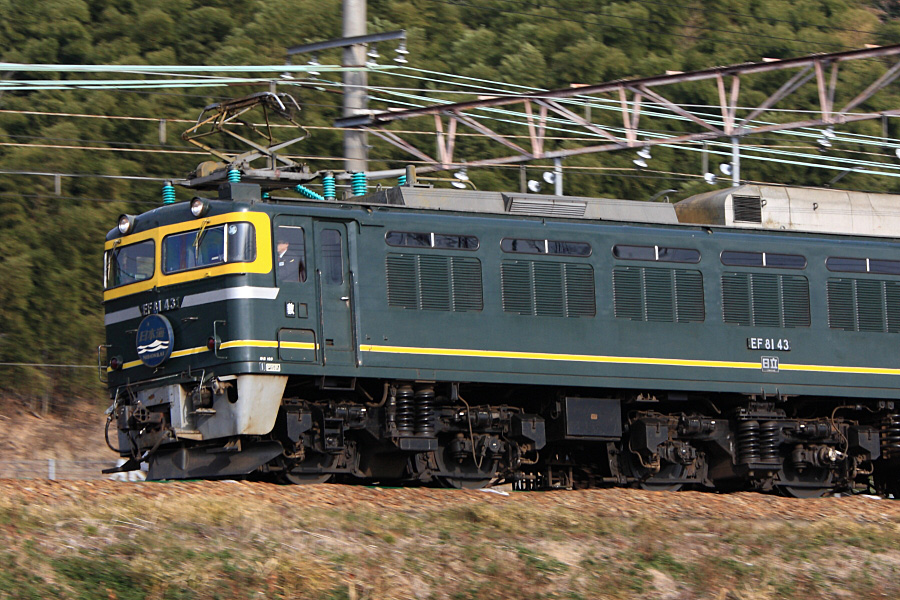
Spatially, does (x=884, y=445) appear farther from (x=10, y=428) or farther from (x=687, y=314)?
(x=10, y=428)

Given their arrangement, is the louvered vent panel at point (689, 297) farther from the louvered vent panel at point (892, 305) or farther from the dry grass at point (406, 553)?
the dry grass at point (406, 553)

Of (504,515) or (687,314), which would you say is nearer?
(504,515)

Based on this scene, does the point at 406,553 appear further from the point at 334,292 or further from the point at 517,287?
the point at 517,287

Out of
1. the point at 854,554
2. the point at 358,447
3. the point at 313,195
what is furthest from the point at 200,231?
the point at 854,554

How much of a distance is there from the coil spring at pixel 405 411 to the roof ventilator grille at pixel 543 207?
3.20 meters

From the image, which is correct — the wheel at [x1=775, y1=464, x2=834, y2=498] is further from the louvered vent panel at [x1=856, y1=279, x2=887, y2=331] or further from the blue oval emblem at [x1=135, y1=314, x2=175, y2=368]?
the blue oval emblem at [x1=135, y1=314, x2=175, y2=368]

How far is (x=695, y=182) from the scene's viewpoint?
43.4 metres

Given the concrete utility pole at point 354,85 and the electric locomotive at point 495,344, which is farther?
the concrete utility pole at point 354,85

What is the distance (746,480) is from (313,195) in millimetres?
8209

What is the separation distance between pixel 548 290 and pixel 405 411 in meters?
2.84

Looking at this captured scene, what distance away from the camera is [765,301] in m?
21.2

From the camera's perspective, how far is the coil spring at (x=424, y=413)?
18609 mm

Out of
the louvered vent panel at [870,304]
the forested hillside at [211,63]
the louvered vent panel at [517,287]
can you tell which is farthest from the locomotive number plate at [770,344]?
the forested hillside at [211,63]

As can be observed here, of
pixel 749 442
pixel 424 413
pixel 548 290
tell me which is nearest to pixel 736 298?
pixel 749 442
